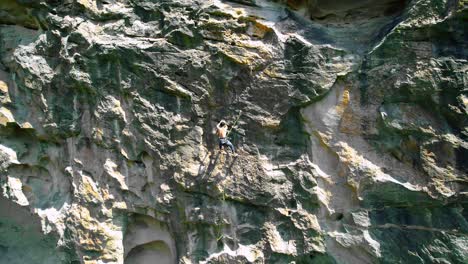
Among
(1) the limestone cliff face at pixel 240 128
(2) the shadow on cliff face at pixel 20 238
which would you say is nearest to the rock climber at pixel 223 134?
(1) the limestone cliff face at pixel 240 128

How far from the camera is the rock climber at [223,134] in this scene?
20.1 feet

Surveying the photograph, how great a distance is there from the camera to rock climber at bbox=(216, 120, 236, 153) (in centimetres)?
612

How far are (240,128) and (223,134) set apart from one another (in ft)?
1.33

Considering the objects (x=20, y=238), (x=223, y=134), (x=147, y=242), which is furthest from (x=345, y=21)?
(x=20, y=238)

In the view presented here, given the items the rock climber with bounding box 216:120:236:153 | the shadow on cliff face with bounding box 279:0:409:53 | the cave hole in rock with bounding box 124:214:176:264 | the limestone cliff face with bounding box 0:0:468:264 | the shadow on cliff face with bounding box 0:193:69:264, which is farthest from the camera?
the shadow on cliff face with bounding box 0:193:69:264

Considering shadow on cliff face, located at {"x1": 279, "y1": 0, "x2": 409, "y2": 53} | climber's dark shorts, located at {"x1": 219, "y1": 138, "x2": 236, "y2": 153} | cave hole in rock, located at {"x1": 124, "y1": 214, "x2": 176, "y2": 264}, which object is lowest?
cave hole in rock, located at {"x1": 124, "y1": 214, "x2": 176, "y2": 264}

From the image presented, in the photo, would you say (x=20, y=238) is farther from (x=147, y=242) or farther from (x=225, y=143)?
(x=225, y=143)

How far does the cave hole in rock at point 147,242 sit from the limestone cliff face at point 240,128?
1.0 inches

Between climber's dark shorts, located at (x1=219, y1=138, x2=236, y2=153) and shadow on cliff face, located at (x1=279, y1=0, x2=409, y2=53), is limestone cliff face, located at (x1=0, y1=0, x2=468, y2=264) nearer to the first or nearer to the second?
shadow on cliff face, located at (x1=279, y1=0, x2=409, y2=53)

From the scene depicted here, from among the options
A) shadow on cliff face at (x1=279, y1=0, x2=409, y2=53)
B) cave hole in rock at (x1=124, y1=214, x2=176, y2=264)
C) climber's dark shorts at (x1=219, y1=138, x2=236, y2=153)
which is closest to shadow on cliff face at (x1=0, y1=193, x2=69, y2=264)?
cave hole in rock at (x1=124, y1=214, x2=176, y2=264)

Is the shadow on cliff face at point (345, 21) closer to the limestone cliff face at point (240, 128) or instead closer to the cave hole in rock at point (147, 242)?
the limestone cliff face at point (240, 128)

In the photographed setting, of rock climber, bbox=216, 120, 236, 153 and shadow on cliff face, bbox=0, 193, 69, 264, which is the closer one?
rock climber, bbox=216, 120, 236, 153

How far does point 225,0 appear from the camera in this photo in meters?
6.41

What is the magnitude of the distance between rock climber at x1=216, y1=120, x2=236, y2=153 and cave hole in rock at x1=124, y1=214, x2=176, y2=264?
188cm
